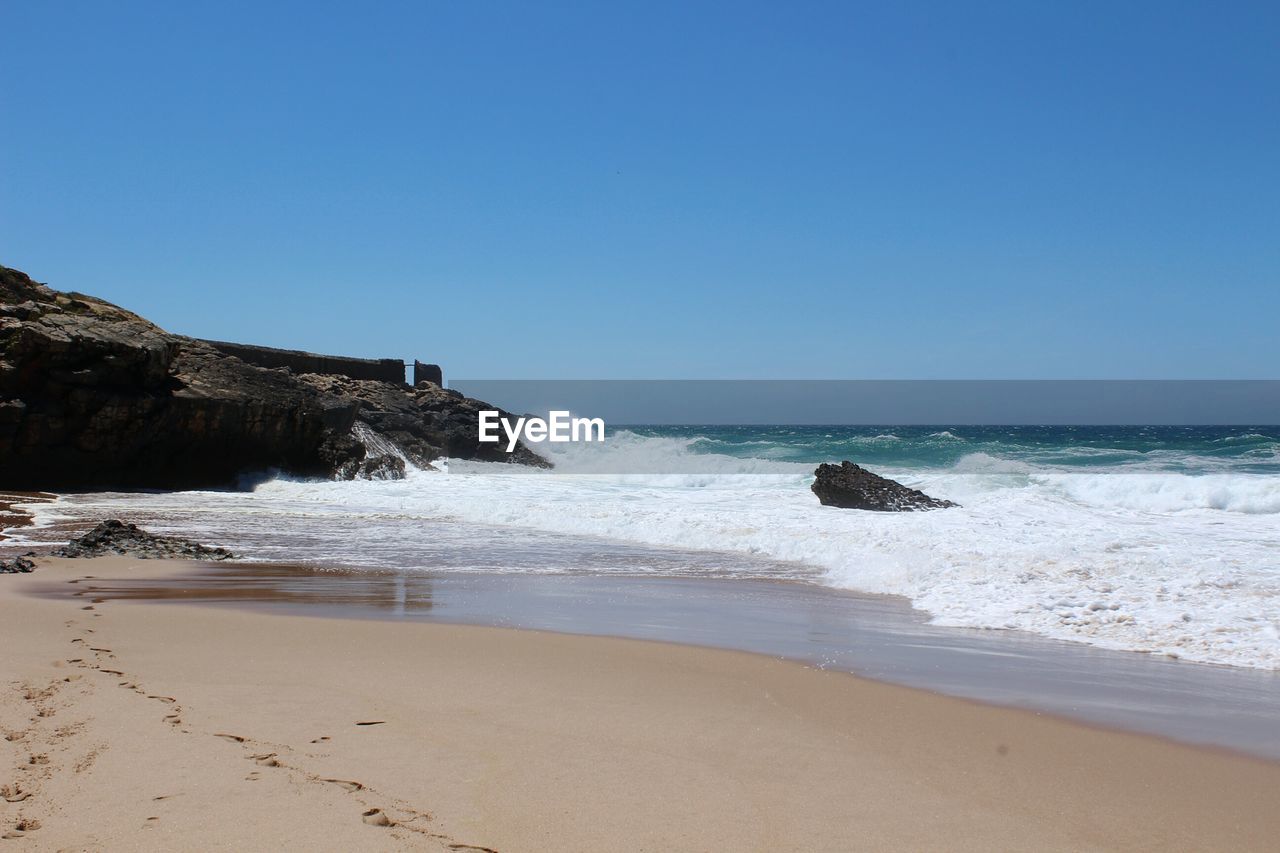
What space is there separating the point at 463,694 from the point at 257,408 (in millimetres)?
20040

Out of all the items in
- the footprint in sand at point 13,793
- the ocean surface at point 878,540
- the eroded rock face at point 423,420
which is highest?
the eroded rock face at point 423,420

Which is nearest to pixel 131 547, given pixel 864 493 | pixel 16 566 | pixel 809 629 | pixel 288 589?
pixel 16 566

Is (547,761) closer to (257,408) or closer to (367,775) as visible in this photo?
(367,775)

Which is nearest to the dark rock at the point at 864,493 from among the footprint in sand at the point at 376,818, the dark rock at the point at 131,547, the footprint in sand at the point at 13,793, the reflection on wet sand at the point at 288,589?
the reflection on wet sand at the point at 288,589

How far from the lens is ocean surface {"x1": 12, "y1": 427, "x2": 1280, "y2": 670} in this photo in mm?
6883

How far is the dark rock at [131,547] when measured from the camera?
9.37m

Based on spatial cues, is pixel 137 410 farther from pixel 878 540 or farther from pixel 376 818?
pixel 376 818

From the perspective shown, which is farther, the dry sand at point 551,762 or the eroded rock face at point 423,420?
the eroded rock face at point 423,420

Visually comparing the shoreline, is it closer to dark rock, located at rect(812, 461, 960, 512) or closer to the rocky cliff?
dark rock, located at rect(812, 461, 960, 512)

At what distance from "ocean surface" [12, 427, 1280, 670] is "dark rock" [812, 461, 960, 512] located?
34.8 inches

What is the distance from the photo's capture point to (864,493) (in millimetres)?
16406

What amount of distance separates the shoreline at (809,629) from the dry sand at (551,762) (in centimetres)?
41

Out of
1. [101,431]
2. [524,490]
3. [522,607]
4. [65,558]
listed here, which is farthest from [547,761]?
[101,431]

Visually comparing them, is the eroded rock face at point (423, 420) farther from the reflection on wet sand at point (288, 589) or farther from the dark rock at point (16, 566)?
the dark rock at point (16, 566)
